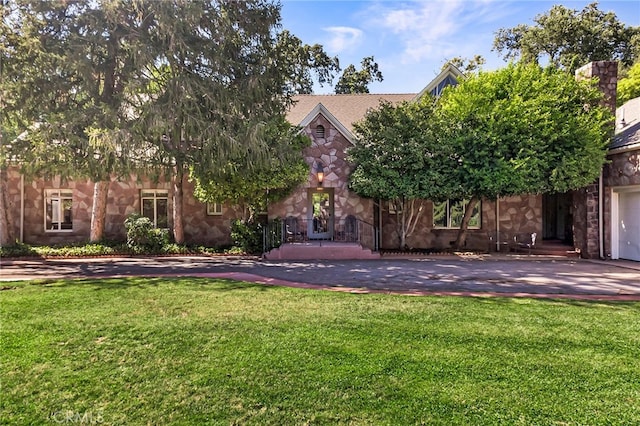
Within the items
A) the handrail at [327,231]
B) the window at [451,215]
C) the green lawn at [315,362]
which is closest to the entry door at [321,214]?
the handrail at [327,231]

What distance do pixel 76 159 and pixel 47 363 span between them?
883cm

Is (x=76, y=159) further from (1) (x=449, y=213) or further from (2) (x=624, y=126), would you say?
(2) (x=624, y=126)

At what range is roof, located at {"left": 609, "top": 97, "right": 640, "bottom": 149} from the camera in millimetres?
12539

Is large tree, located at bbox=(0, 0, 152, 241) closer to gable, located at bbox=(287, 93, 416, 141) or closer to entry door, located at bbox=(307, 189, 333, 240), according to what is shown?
entry door, located at bbox=(307, 189, 333, 240)

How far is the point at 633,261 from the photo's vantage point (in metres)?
12.8

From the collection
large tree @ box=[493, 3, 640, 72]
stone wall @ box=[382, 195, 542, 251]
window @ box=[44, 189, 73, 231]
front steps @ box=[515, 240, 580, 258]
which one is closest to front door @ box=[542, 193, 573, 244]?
stone wall @ box=[382, 195, 542, 251]

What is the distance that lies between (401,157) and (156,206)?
33.5 feet

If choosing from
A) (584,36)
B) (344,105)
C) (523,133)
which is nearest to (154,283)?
(523,133)

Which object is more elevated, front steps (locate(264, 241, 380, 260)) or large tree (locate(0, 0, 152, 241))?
large tree (locate(0, 0, 152, 241))

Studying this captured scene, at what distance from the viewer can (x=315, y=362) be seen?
14.4ft

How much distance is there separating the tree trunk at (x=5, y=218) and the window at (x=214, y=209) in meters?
6.94

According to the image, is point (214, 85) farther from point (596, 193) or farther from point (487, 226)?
point (596, 193)

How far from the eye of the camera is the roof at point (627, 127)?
41.1 feet

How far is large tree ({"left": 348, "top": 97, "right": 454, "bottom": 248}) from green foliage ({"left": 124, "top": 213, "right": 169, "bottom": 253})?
7.44 m
